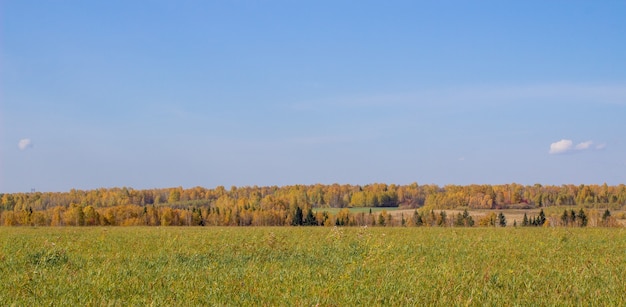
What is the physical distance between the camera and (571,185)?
16725 centimetres

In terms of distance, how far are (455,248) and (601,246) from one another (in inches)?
241

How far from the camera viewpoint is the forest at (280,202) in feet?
345

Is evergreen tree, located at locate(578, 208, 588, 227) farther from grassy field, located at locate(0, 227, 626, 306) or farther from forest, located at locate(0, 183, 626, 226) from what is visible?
grassy field, located at locate(0, 227, 626, 306)

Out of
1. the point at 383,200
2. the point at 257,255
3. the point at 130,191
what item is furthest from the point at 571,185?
the point at 257,255

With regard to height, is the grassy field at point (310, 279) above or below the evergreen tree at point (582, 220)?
above

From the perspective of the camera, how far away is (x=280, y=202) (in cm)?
14200

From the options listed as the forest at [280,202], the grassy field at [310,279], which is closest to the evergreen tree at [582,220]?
the forest at [280,202]


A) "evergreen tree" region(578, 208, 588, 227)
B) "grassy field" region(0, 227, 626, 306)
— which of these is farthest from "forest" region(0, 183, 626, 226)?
"grassy field" region(0, 227, 626, 306)

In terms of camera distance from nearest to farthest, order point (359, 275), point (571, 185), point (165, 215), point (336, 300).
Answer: point (336, 300), point (359, 275), point (165, 215), point (571, 185)

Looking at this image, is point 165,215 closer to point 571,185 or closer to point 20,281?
point 20,281

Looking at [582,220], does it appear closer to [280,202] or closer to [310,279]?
[310,279]

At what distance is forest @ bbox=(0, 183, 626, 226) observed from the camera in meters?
105

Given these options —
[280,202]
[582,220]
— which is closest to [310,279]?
[582,220]

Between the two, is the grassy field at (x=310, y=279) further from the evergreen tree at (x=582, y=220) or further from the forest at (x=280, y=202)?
the forest at (x=280, y=202)
